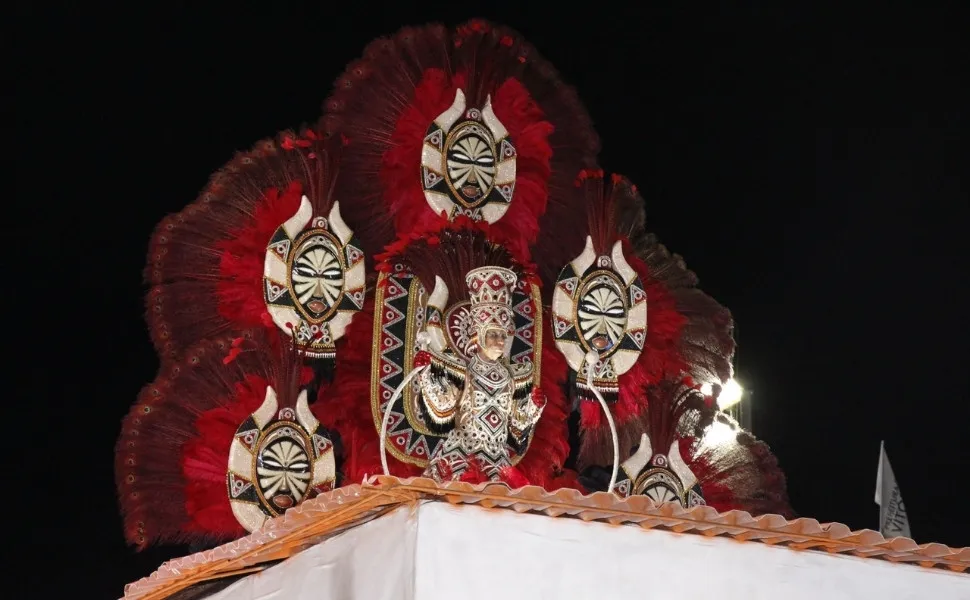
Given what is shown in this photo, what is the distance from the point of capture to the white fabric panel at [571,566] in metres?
2.04

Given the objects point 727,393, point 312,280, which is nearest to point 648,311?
point 727,393

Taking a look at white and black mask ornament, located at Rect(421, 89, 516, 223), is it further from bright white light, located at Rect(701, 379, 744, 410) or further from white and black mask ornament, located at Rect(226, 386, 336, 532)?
bright white light, located at Rect(701, 379, 744, 410)

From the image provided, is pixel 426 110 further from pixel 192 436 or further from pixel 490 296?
pixel 192 436

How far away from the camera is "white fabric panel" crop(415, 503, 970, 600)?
205 cm

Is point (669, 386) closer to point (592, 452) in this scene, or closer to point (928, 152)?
point (592, 452)

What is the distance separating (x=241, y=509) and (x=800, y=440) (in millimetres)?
2597

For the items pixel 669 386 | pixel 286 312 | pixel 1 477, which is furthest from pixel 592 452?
pixel 1 477

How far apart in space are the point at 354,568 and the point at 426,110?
2312 millimetres

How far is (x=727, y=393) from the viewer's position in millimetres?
4922

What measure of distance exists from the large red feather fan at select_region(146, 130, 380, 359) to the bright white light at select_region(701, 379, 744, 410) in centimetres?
175

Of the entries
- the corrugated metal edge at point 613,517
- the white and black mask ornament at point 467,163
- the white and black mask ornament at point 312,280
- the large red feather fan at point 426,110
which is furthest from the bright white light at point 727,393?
the corrugated metal edge at point 613,517

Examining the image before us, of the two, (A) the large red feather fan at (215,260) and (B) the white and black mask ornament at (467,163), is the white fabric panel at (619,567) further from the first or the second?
(B) the white and black mask ornament at (467,163)

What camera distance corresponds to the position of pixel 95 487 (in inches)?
160

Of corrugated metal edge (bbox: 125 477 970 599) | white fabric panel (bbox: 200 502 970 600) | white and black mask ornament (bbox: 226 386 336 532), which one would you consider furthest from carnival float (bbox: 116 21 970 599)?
white fabric panel (bbox: 200 502 970 600)
